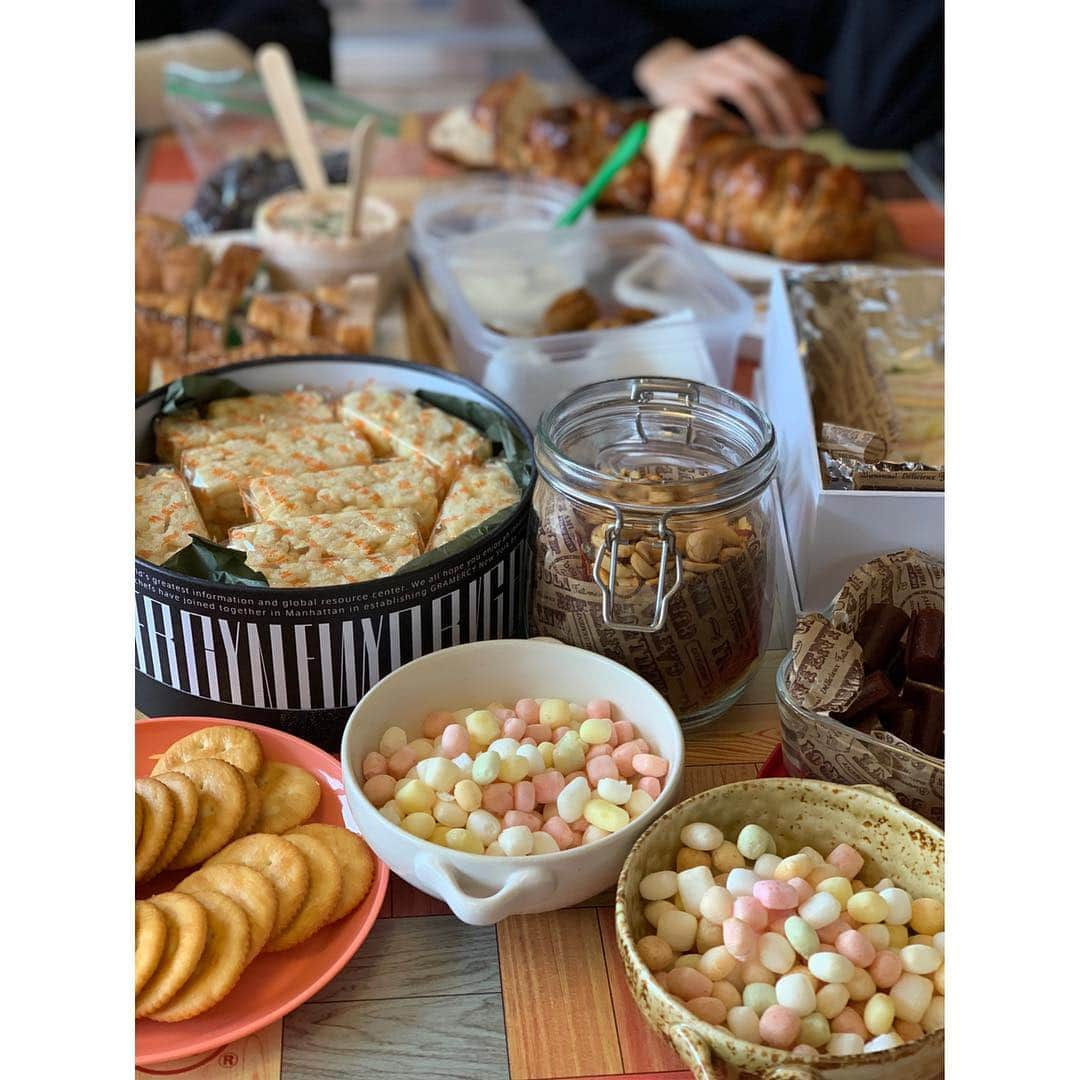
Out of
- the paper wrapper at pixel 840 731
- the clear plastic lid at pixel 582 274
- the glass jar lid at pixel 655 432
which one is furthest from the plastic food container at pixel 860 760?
the clear plastic lid at pixel 582 274

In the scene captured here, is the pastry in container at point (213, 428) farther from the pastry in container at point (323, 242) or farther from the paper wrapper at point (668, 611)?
the pastry in container at point (323, 242)

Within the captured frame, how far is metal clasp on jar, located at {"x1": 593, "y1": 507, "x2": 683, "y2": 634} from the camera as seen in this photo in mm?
938

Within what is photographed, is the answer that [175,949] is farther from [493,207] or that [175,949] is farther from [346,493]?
[493,207]

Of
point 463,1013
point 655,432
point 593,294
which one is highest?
point 655,432

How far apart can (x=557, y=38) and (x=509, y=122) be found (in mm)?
538

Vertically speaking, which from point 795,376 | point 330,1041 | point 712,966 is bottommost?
point 330,1041

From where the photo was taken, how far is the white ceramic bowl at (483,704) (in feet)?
2.62

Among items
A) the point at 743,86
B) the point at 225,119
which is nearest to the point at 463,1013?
the point at 225,119

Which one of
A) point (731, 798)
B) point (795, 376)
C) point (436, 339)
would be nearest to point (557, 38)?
point (436, 339)

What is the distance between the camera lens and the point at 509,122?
2287 millimetres

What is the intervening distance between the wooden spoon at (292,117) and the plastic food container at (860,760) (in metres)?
1.28

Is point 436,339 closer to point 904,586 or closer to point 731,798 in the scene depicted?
point 904,586

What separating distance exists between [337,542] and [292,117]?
109cm

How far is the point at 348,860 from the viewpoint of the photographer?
89 centimetres
